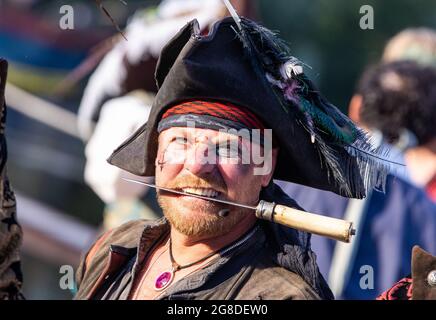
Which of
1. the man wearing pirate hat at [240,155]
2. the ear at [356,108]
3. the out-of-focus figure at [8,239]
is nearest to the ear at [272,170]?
the man wearing pirate hat at [240,155]

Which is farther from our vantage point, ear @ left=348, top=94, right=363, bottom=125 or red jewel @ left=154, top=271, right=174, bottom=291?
ear @ left=348, top=94, right=363, bottom=125

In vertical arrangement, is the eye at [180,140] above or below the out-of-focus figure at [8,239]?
above

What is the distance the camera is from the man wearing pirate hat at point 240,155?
3.51 meters

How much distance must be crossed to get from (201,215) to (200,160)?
179mm

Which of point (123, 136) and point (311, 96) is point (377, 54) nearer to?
point (123, 136)

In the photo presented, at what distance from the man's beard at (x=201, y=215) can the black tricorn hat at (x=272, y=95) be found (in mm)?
272

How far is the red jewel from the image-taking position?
12.0 ft

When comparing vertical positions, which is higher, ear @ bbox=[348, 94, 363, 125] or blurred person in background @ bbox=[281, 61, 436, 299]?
ear @ bbox=[348, 94, 363, 125]

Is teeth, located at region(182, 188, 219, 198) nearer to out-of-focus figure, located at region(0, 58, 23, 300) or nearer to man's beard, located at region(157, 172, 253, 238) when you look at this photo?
man's beard, located at region(157, 172, 253, 238)

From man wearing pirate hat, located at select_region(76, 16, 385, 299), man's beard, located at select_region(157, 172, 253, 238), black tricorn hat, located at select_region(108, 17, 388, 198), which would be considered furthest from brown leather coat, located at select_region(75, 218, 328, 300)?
black tricorn hat, located at select_region(108, 17, 388, 198)

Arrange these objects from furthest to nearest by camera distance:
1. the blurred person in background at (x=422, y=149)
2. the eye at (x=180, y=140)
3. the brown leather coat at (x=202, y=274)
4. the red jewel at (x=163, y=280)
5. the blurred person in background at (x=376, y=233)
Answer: the blurred person in background at (x=422, y=149), the blurred person in background at (x=376, y=233), the red jewel at (x=163, y=280), the eye at (x=180, y=140), the brown leather coat at (x=202, y=274)

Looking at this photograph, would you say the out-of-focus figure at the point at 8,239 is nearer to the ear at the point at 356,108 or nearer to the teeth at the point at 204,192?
the teeth at the point at 204,192
